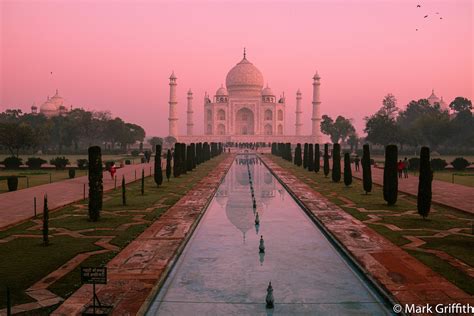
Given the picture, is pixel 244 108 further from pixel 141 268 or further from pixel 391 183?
pixel 141 268

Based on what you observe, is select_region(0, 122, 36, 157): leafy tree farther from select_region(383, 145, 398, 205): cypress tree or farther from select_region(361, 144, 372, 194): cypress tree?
select_region(383, 145, 398, 205): cypress tree

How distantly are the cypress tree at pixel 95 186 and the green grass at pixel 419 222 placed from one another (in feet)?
22.4

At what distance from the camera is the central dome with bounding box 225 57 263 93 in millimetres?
90812

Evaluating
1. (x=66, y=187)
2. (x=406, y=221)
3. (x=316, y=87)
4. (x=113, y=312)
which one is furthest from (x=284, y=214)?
(x=316, y=87)

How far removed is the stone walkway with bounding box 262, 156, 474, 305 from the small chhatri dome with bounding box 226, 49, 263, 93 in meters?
78.9

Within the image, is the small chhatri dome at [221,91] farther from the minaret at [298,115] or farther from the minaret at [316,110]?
the minaret at [316,110]

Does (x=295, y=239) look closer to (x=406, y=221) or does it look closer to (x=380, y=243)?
(x=380, y=243)

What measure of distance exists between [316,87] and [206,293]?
7750cm

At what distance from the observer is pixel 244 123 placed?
94938 mm

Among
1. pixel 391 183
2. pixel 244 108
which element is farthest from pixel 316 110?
pixel 391 183

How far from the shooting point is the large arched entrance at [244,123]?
94.1 metres

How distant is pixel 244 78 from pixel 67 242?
82.2 m

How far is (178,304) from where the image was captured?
667 centimetres

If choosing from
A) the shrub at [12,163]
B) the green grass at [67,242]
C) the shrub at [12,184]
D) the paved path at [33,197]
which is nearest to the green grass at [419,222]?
the green grass at [67,242]
